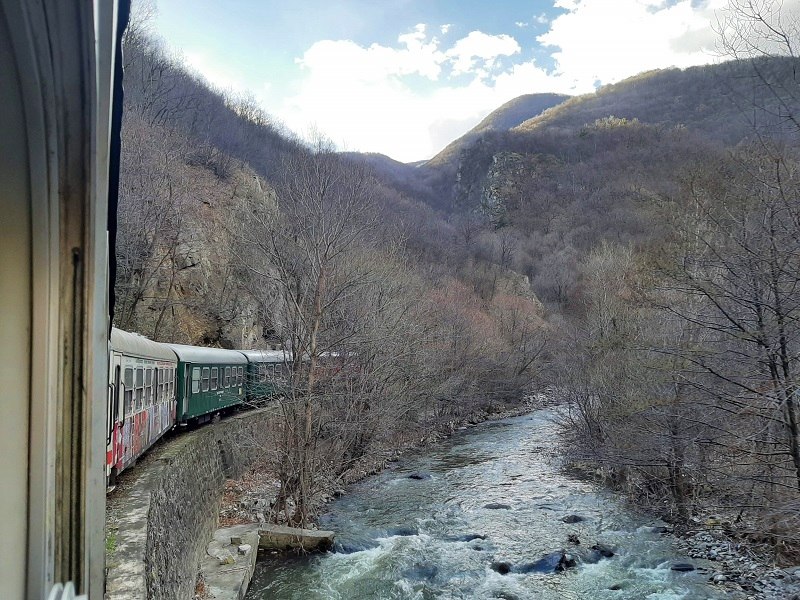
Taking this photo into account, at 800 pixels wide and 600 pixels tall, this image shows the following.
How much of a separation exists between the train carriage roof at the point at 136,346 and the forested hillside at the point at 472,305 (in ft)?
8.95

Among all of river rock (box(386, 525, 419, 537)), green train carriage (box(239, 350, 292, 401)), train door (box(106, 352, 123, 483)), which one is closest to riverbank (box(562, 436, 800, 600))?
river rock (box(386, 525, 419, 537))

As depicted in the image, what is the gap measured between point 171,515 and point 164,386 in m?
4.63

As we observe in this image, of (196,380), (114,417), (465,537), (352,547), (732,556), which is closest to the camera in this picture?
(114,417)

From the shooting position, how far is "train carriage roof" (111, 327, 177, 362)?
861cm

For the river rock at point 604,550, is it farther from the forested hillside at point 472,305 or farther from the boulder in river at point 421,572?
the boulder in river at point 421,572

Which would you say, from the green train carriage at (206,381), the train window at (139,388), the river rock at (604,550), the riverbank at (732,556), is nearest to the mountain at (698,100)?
the riverbank at (732,556)

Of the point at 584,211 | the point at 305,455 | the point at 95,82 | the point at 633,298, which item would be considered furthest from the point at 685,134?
the point at 95,82

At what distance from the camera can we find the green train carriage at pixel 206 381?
48.3ft

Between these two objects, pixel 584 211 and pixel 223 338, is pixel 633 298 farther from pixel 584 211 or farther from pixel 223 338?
pixel 584 211

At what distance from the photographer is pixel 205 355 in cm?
1666

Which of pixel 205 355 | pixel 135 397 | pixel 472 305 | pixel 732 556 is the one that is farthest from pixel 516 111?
pixel 135 397

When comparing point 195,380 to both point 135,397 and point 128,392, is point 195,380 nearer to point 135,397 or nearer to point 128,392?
point 135,397

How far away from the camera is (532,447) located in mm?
21641

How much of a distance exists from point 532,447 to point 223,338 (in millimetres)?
15329
